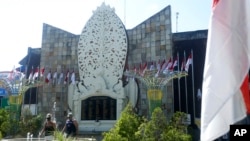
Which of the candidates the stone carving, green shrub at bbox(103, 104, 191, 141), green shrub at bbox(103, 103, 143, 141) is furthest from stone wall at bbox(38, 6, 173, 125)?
green shrub at bbox(103, 103, 143, 141)

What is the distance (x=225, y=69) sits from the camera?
2803mm

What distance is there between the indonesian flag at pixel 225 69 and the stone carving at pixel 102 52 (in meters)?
15.2

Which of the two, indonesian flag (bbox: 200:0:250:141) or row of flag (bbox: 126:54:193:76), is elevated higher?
row of flag (bbox: 126:54:193:76)

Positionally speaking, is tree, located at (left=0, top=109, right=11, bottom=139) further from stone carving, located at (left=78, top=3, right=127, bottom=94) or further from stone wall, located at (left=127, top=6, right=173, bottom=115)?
stone wall, located at (left=127, top=6, right=173, bottom=115)

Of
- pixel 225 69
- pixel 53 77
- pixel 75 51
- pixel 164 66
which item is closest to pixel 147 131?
pixel 164 66

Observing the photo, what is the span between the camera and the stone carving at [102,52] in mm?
18516

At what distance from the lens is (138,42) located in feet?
60.4

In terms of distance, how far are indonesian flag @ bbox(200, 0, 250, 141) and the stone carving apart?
15239mm

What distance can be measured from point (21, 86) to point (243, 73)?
56.2ft

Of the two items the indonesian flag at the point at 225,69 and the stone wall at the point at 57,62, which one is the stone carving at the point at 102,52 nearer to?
the stone wall at the point at 57,62

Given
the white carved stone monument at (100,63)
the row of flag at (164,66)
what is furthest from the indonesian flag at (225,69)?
the white carved stone monument at (100,63)

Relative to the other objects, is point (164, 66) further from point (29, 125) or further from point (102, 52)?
point (29, 125)

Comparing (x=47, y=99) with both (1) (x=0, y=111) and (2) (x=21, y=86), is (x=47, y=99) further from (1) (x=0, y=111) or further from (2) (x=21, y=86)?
(1) (x=0, y=111)

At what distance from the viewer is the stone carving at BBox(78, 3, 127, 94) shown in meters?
18.5
